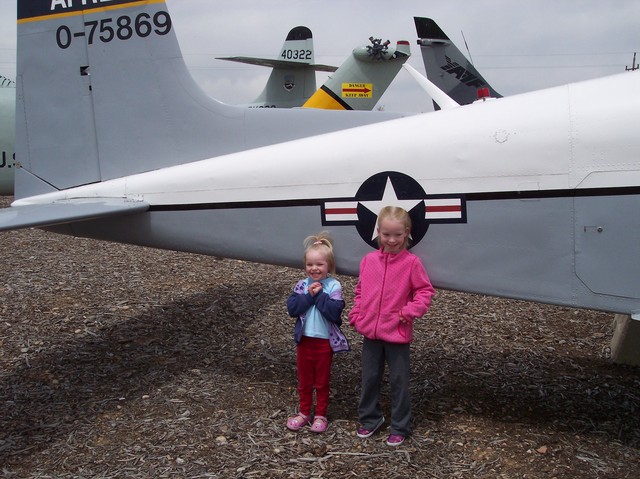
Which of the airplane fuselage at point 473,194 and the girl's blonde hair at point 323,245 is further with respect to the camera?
the girl's blonde hair at point 323,245

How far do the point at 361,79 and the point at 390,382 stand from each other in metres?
14.6

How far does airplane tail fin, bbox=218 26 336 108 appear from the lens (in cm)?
2170

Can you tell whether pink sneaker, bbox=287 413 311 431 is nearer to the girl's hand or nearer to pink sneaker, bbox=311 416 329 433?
pink sneaker, bbox=311 416 329 433

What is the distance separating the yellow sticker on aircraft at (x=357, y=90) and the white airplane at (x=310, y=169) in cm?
1265

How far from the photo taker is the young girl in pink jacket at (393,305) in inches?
120

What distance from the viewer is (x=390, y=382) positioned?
10.5 feet

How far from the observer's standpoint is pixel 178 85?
4035 millimetres

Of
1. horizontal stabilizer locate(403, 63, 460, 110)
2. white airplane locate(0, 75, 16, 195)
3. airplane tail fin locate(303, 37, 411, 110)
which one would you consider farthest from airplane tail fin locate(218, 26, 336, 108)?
horizontal stabilizer locate(403, 63, 460, 110)

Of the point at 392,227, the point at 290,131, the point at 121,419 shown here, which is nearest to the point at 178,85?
the point at 290,131

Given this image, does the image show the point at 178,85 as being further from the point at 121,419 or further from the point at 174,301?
the point at 174,301

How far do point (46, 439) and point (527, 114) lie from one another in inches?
126

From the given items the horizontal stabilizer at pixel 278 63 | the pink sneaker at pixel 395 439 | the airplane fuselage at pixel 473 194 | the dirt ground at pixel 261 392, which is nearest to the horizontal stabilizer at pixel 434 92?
the dirt ground at pixel 261 392

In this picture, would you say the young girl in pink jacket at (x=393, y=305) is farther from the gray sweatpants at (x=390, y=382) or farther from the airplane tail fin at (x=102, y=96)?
the airplane tail fin at (x=102, y=96)

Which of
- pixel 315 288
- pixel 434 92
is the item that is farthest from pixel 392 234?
pixel 434 92
